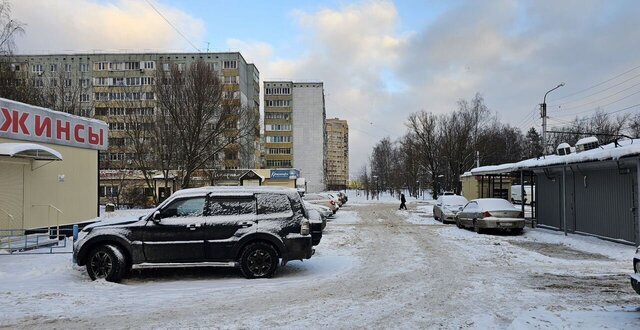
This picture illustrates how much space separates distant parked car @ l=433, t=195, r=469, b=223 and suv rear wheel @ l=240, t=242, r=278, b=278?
18.2 meters

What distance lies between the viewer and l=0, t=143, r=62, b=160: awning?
13.8 meters

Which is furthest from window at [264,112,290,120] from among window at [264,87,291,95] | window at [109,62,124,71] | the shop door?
the shop door

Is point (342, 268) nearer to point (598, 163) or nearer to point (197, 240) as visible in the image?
point (197, 240)

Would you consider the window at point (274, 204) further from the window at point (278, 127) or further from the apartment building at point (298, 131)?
the window at point (278, 127)

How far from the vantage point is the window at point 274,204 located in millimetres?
9852

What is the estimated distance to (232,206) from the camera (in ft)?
32.2

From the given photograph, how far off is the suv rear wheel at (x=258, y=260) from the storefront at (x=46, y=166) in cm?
862

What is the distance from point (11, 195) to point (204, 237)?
933 centimetres

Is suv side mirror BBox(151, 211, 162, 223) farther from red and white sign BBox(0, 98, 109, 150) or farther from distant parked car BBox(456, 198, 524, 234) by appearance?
distant parked car BBox(456, 198, 524, 234)

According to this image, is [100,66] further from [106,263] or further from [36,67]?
[106,263]

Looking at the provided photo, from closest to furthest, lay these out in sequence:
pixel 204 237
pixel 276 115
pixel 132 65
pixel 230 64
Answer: pixel 204 237, pixel 230 64, pixel 132 65, pixel 276 115

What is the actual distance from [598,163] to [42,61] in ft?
296

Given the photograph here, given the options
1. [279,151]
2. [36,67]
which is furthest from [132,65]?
[279,151]

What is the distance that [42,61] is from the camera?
83.6 metres
